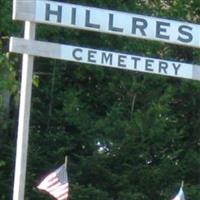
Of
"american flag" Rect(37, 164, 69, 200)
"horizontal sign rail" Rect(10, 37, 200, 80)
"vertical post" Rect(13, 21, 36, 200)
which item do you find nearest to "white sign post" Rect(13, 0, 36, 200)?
"vertical post" Rect(13, 21, 36, 200)

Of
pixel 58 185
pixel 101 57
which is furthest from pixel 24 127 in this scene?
pixel 58 185

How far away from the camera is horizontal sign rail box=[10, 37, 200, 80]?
9.06 m

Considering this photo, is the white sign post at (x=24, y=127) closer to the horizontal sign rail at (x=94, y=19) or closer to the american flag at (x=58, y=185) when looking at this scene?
the horizontal sign rail at (x=94, y=19)

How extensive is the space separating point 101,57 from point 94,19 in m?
0.37

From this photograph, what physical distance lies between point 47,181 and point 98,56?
10.0 feet

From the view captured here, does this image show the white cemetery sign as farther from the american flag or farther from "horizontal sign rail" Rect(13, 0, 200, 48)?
the american flag

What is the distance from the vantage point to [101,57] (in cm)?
905

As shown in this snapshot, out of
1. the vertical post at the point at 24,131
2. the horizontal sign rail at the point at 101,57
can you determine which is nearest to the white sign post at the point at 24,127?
the vertical post at the point at 24,131

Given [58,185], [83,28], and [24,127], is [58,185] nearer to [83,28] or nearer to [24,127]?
[24,127]

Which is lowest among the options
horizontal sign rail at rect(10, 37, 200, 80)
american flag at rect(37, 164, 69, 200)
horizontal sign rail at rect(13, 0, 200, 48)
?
american flag at rect(37, 164, 69, 200)

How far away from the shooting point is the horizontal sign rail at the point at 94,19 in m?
9.04

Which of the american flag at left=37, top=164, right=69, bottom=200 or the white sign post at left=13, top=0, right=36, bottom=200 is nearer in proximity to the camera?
the white sign post at left=13, top=0, right=36, bottom=200

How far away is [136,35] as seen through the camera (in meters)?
9.12

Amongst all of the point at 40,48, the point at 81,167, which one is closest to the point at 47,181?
the point at 40,48
